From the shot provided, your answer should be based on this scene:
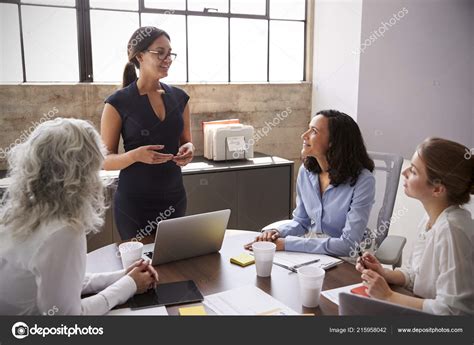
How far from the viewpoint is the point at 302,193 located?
2184 millimetres

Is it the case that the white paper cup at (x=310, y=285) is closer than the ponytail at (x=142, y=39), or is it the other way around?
the white paper cup at (x=310, y=285)

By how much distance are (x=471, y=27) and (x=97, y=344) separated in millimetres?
3624

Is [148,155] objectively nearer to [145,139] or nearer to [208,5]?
[145,139]

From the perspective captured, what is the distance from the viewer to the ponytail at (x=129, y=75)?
2.39m

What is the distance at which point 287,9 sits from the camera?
13.6 ft

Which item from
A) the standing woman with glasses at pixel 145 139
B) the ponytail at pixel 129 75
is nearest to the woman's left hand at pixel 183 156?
the standing woman with glasses at pixel 145 139

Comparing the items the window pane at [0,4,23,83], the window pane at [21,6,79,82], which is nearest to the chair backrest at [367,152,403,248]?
the window pane at [21,6,79,82]

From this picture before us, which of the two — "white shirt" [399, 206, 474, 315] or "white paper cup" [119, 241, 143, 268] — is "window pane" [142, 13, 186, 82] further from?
"white shirt" [399, 206, 474, 315]

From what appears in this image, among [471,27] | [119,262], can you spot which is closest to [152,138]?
[119,262]

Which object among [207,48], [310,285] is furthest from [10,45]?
[310,285]

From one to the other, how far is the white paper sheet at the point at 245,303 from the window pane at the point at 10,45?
8.89ft

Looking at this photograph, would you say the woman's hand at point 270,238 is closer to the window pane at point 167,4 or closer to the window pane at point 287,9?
the window pane at point 167,4

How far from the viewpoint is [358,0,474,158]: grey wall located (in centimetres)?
351

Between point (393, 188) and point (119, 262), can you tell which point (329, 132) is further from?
point (119, 262)
